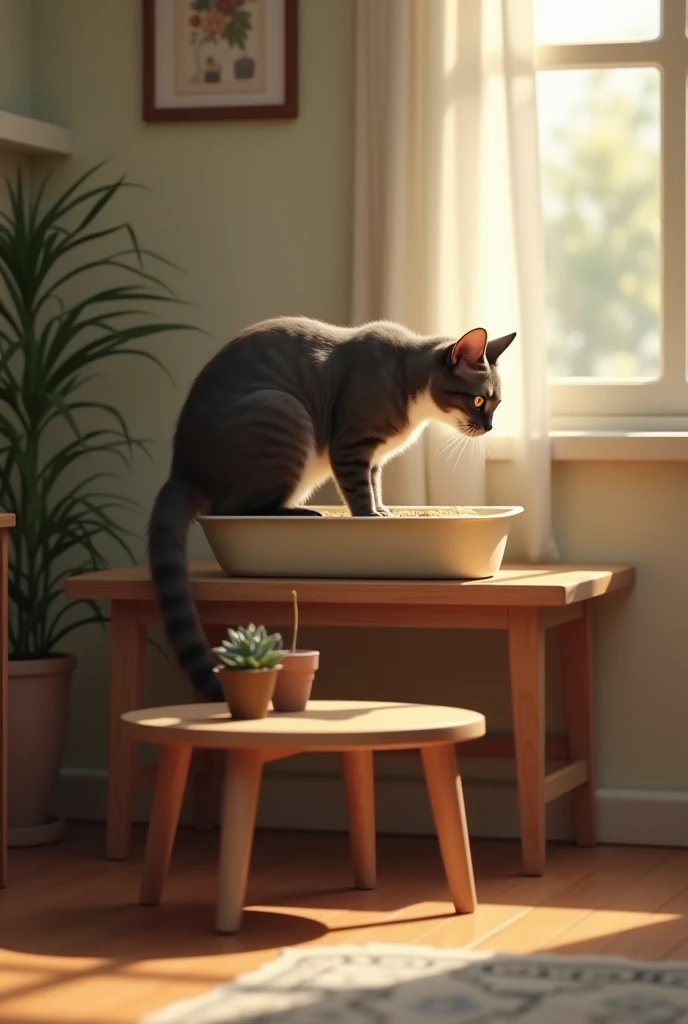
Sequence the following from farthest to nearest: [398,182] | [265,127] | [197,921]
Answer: [265,127] < [398,182] < [197,921]

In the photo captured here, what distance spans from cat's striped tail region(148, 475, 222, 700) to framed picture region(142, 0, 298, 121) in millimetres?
1034

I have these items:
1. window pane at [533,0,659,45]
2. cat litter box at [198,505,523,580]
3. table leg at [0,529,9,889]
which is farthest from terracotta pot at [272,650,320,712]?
window pane at [533,0,659,45]

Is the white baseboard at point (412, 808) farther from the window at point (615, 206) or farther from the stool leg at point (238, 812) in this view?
the stool leg at point (238, 812)

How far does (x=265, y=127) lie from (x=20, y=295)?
2.42 ft

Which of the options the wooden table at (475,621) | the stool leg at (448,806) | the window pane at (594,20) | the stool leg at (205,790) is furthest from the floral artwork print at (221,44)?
the stool leg at (448,806)

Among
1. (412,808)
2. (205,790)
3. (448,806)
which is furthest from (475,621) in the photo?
(205,790)

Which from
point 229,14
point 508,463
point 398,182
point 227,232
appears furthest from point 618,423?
point 229,14

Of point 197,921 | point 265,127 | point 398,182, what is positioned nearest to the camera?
point 197,921

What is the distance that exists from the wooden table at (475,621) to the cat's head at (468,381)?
344 mm

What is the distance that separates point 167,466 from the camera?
4133 millimetres

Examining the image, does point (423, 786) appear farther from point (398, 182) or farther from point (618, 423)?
point (398, 182)

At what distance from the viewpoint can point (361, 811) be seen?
10.5 ft

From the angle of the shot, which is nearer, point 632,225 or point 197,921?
point 197,921

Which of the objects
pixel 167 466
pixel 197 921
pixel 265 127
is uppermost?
pixel 265 127
